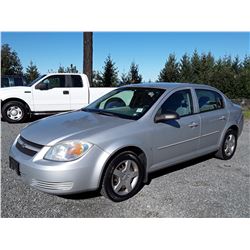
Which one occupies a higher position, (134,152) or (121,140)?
(121,140)

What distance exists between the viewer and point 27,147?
352cm

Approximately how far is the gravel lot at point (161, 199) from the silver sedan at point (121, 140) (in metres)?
0.23

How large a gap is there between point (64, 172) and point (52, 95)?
22.1 ft

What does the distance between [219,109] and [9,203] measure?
3.78 meters

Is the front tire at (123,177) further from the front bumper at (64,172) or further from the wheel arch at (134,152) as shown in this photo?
the front bumper at (64,172)

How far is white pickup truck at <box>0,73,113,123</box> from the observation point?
9273 mm

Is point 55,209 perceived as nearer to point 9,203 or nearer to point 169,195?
point 9,203

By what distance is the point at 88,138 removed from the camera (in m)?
3.35

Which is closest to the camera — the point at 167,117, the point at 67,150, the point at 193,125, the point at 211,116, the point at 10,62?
the point at 67,150

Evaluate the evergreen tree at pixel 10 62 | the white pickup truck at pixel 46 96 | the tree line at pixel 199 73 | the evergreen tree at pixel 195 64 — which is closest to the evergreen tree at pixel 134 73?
the tree line at pixel 199 73

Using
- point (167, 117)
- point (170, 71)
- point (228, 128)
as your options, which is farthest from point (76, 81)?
point (170, 71)

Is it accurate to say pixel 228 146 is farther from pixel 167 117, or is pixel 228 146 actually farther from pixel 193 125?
pixel 167 117

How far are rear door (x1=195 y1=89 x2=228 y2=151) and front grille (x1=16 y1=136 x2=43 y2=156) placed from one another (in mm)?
2619

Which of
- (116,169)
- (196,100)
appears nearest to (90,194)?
(116,169)
